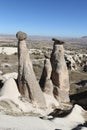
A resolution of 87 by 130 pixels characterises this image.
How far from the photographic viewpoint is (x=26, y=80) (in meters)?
17.2

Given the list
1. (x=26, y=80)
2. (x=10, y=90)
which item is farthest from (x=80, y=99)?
(x=10, y=90)

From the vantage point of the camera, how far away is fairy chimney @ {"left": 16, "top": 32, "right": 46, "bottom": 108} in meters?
17.2

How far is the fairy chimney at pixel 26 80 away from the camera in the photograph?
17.2 m

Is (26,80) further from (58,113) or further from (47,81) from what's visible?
(58,113)

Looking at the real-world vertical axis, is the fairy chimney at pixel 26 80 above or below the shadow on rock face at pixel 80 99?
above

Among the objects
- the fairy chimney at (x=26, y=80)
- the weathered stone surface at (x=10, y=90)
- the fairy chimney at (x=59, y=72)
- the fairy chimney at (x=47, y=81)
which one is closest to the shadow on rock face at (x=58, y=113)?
the fairy chimney at (x=26, y=80)

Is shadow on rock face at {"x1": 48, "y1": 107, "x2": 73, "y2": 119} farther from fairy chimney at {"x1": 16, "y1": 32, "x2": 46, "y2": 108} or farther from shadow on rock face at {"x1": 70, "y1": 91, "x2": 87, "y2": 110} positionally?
shadow on rock face at {"x1": 70, "y1": 91, "x2": 87, "y2": 110}

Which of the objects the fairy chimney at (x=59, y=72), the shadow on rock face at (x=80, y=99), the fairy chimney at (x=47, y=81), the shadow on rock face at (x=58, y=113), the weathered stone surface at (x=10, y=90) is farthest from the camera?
the shadow on rock face at (x=80, y=99)

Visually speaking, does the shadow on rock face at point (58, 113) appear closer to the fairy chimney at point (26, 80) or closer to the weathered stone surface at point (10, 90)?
the fairy chimney at point (26, 80)

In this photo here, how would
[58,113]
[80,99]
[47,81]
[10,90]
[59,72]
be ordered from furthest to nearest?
[80,99], [59,72], [47,81], [10,90], [58,113]

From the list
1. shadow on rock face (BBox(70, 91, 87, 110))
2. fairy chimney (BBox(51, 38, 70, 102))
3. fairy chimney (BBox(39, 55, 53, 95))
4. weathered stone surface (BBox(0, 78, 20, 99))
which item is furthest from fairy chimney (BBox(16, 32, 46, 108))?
shadow on rock face (BBox(70, 91, 87, 110))

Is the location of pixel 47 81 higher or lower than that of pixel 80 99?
higher

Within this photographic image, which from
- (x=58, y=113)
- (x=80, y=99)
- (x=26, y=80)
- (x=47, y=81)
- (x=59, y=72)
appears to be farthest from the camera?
(x=80, y=99)

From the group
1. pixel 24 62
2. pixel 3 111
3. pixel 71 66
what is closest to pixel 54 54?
pixel 24 62
